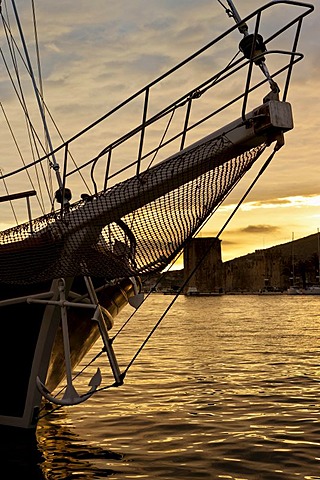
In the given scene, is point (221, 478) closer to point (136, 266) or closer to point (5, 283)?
point (136, 266)

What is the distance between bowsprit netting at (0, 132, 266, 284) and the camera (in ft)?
28.9

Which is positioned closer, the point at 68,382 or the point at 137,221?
the point at 137,221

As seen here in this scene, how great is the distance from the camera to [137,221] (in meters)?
9.12

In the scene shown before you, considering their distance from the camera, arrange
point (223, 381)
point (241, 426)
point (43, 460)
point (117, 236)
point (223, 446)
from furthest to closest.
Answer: point (223, 381) → point (241, 426) → point (223, 446) → point (43, 460) → point (117, 236)

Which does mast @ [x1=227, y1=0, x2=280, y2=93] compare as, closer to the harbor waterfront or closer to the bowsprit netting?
the bowsprit netting

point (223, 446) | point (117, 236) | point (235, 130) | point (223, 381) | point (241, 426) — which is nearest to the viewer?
point (235, 130)

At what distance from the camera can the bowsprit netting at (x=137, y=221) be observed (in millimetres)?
8812

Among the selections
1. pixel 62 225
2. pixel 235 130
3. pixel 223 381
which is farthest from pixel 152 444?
pixel 223 381

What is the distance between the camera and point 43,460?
1065 cm

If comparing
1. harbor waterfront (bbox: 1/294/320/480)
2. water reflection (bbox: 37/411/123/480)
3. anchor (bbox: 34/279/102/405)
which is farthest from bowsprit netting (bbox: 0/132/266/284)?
harbor waterfront (bbox: 1/294/320/480)

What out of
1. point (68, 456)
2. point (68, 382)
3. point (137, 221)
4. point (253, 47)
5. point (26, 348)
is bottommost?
point (68, 456)

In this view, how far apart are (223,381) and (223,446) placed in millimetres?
8820

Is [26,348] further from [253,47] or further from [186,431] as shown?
[253,47]

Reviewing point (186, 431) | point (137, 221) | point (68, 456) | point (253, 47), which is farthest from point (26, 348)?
point (253, 47)
